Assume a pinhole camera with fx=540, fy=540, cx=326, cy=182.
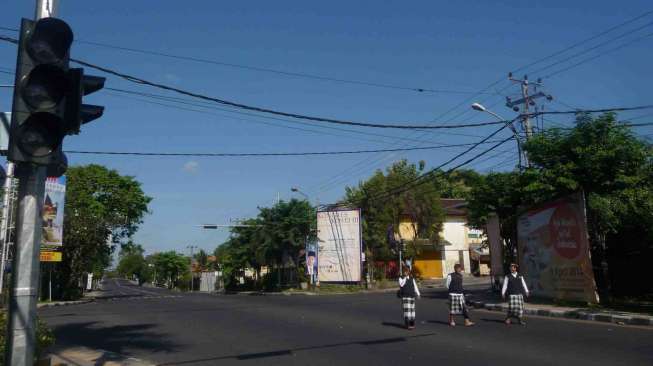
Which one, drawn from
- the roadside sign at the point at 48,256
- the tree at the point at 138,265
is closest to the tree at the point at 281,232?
the roadside sign at the point at 48,256

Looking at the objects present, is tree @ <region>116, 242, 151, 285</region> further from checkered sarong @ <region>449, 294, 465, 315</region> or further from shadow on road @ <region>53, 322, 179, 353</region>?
checkered sarong @ <region>449, 294, 465, 315</region>

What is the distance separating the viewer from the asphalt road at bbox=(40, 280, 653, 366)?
9680 millimetres

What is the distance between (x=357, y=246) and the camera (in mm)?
40844

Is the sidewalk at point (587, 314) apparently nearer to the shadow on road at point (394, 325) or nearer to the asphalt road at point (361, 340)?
Answer: the asphalt road at point (361, 340)

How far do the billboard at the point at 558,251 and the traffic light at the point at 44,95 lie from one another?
17.6 m

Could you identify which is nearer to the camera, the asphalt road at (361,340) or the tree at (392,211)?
the asphalt road at (361,340)

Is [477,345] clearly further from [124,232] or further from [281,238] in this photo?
[124,232]

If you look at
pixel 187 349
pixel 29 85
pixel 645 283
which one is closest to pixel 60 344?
pixel 187 349

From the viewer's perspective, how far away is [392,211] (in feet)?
148

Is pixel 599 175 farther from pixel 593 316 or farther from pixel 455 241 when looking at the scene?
pixel 455 241

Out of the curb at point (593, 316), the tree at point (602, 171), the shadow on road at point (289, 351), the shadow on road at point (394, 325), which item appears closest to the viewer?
the shadow on road at point (289, 351)

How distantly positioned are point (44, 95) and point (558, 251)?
19604mm

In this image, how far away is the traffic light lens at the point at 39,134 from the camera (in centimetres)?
430

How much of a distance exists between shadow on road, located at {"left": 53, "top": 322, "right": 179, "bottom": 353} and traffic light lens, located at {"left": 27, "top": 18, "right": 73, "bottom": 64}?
8.40 metres
